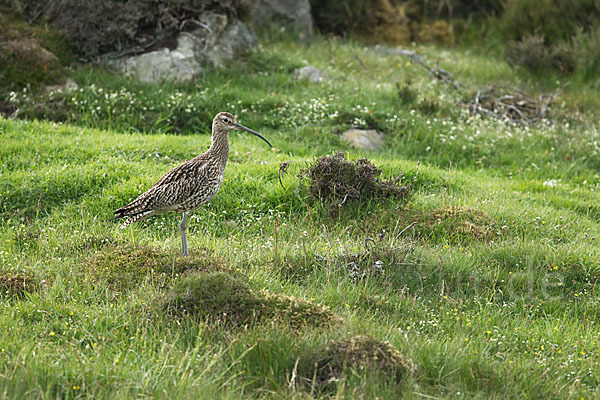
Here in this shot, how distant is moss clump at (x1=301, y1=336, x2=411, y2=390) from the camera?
4934mm

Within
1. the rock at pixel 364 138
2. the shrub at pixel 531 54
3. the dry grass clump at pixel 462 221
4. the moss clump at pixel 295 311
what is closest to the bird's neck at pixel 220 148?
the moss clump at pixel 295 311

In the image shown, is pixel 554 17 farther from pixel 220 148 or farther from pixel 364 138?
pixel 220 148

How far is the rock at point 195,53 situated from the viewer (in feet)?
42.7

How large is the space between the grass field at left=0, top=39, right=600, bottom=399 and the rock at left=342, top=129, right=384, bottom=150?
221 mm

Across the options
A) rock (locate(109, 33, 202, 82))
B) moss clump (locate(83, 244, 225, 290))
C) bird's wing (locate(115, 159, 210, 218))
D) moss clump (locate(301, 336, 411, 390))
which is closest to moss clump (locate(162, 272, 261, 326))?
moss clump (locate(83, 244, 225, 290))

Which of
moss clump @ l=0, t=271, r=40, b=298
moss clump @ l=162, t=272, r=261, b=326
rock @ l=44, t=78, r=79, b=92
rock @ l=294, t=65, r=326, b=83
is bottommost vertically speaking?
moss clump @ l=0, t=271, r=40, b=298

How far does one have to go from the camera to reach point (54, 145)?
992 cm

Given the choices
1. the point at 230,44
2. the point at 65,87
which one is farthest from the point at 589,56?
the point at 65,87

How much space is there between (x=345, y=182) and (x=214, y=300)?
10.9ft

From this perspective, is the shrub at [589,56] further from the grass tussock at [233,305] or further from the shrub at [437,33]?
the grass tussock at [233,305]

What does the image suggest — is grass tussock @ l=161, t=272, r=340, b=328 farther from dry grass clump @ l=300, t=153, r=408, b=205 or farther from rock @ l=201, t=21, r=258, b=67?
rock @ l=201, t=21, r=258, b=67

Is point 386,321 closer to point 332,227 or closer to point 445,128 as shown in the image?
point 332,227

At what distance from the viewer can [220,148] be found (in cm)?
745

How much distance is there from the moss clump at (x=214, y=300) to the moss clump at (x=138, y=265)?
0.44 meters
